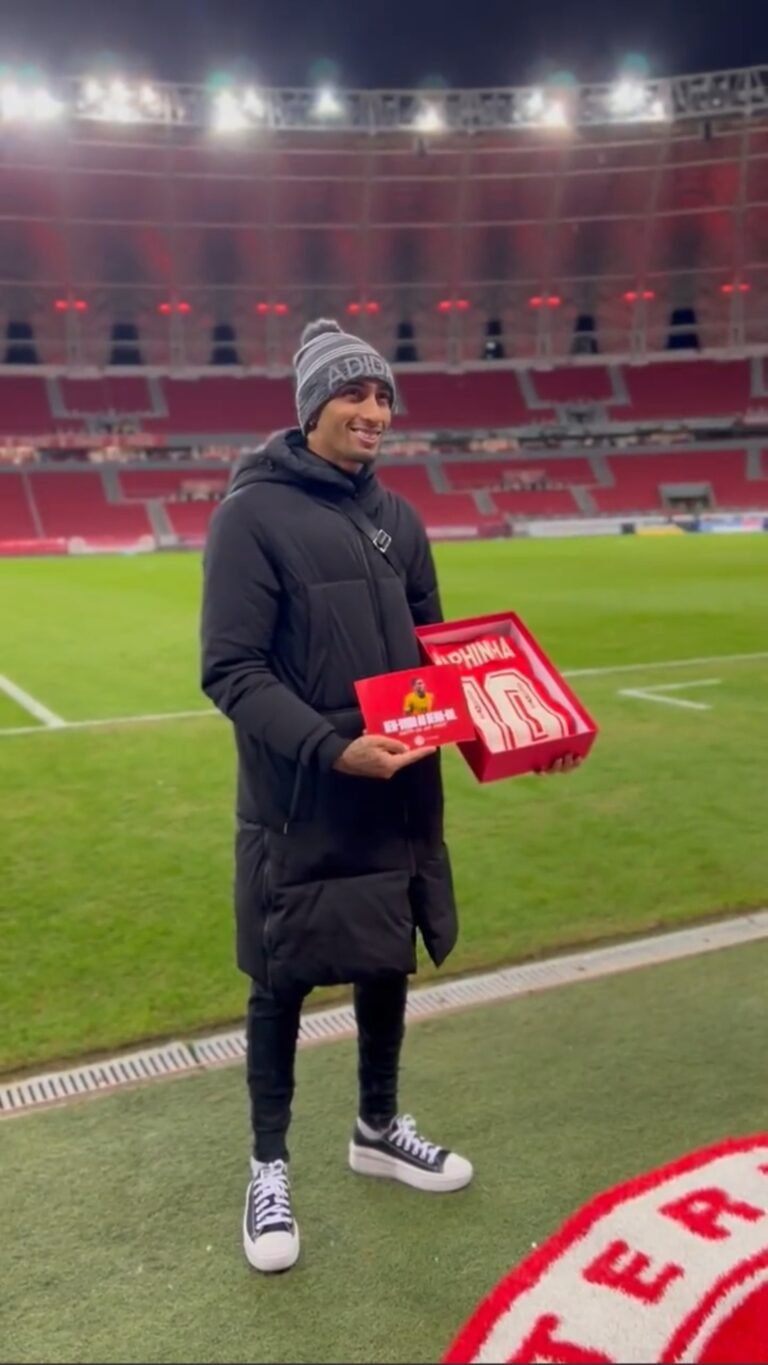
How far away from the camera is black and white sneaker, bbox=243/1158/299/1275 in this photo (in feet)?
8.84

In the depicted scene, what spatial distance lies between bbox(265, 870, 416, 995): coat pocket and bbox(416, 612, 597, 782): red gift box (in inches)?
17.7

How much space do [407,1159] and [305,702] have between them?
134 cm

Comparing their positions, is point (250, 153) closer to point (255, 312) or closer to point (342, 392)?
point (255, 312)

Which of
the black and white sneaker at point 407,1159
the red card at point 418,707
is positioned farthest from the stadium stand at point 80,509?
the red card at point 418,707

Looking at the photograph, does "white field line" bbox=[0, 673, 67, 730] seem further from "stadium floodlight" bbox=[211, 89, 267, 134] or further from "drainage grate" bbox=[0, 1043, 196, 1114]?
"stadium floodlight" bbox=[211, 89, 267, 134]

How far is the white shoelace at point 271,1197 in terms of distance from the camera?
279cm

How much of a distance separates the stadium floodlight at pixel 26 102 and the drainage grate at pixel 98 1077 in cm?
4738

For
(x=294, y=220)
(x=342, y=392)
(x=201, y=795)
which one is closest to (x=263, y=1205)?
(x=342, y=392)

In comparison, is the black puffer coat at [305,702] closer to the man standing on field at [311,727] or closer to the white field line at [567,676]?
the man standing on field at [311,727]

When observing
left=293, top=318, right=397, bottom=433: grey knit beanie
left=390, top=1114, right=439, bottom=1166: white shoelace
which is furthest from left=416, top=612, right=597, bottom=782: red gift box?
left=390, top=1114, right=439, bottom=1166: white shoelace

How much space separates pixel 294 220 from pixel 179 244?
555 cm

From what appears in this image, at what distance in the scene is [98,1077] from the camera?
3.63 metres

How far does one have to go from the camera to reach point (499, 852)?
6.05m

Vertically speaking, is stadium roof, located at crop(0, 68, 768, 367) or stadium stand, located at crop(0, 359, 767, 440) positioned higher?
stadium roof, located at crop(0, 68, 768, 367)
